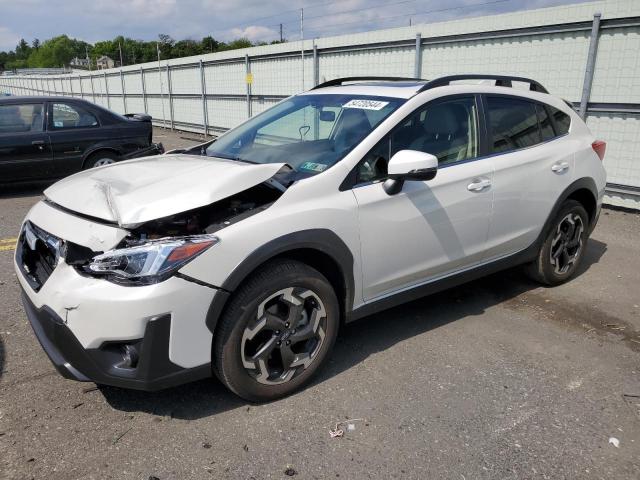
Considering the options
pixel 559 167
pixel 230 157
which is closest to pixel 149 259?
pixel 230 157

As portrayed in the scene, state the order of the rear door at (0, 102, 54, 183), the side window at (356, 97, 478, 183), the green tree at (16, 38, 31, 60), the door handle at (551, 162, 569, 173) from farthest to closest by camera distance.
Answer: the green tree at (16, 38, 31, 60), the rear door at (0, 102, 54, 183), the door handle at (551, 162, 569, 173), the side window at (356, 97, 478, 183)

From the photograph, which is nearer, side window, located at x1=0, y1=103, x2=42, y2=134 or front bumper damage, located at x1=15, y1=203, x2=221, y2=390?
front bumper damage, located at x1=15, y1=203, x2=221, y2=390

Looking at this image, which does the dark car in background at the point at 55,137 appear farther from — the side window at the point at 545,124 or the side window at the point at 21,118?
the side window at the point at 545,124

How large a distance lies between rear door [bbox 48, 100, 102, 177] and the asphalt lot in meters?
4.96

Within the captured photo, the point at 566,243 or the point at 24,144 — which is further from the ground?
the point at 24,144

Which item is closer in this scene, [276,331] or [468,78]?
[276,331]

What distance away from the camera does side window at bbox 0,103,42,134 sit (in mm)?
7980

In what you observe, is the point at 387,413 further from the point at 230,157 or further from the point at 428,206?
the point at 230,157

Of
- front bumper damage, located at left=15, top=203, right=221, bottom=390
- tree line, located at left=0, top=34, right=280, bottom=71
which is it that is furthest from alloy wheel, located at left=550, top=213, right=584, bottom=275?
tree line, located at left=0, top=34, right=280, bottom=71

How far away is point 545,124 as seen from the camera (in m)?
4.30

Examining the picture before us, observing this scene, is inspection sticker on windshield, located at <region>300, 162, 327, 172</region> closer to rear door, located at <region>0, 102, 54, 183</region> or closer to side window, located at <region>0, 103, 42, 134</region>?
rear door, located at <region>0, 102, 54, 183</region>

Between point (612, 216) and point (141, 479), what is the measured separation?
7041mm

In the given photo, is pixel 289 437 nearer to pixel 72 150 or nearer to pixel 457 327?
pixel 457 327

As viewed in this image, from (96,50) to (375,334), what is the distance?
512 feet
